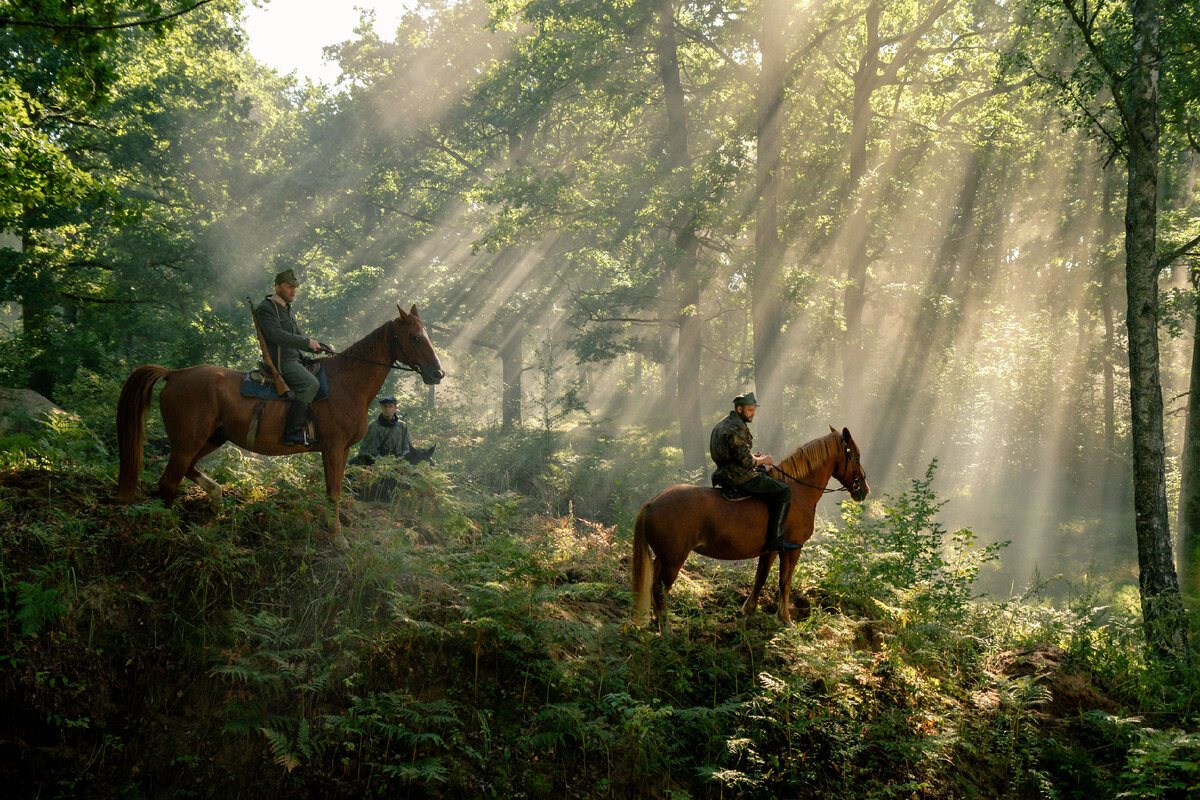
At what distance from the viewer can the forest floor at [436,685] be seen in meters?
5.02

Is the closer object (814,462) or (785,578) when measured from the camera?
(785,578)

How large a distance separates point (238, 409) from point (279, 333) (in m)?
0.98

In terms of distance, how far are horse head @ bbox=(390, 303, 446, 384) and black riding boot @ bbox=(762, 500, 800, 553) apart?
4.45m

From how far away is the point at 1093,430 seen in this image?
30.3 m

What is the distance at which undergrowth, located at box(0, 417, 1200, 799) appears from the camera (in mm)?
5035

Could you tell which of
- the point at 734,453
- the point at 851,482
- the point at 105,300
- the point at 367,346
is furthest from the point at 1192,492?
the point at 105,300

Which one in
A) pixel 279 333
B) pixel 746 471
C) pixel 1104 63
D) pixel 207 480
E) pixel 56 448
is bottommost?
pixel 56 448

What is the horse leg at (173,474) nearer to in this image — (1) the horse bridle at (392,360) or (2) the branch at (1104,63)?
(1) the horse bridle at (392,360)

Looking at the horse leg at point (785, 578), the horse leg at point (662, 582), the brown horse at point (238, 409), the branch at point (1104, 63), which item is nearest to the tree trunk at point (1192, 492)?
the branch at point (1104, 63)

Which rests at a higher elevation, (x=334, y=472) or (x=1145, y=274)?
(x=1145, y=274)

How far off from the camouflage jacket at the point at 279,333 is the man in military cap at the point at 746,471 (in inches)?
200

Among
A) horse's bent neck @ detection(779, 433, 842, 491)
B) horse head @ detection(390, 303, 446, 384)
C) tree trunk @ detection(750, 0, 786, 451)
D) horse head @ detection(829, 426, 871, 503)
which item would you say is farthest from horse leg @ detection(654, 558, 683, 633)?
tree trunk @ detection(750, 0, 786, 451)

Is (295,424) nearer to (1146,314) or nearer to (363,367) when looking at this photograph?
(363,367)

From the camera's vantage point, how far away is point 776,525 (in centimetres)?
805
